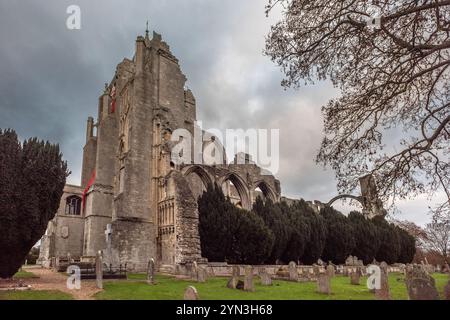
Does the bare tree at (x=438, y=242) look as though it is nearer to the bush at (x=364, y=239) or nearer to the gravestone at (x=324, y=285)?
the bush at (x=364, y=239)

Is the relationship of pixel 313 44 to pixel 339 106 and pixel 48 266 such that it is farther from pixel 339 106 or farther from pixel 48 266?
pixel 48 266

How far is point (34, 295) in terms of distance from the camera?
8.19 meters

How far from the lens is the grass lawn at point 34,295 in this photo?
25.5ft

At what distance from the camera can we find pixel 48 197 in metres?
11.5

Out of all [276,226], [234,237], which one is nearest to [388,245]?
Answer: [276,226]

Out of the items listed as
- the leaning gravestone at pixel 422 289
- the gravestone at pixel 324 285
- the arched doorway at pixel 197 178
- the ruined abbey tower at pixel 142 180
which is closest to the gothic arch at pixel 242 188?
the ruined abbey tower at pixel 142 180

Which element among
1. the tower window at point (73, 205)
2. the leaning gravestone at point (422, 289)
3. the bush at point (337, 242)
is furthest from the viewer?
the tower window at point (73, 205)

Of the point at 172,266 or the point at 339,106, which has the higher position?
the point at 339,106

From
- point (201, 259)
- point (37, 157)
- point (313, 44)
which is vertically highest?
point (313, 44)

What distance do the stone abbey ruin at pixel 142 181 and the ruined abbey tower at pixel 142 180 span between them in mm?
60

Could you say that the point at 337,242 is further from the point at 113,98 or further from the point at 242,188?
the point at 113,98

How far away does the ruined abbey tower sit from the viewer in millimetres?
18188

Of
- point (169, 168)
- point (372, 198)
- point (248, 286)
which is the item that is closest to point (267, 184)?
point (169, 168)
